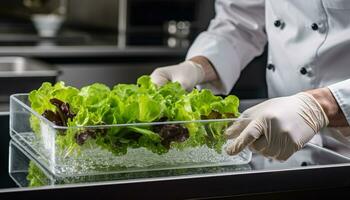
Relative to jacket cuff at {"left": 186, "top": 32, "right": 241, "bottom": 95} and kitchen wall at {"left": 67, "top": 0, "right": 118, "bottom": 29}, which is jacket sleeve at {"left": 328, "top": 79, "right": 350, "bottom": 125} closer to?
jacket cuff at {"left": 186, "top": 32, "right": 241, "bottom": 95}

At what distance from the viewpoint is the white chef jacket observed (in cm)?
190

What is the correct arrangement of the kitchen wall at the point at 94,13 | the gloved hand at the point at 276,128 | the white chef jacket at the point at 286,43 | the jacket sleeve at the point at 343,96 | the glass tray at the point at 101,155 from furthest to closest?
the kitchen wall at the point at 94,13 < the white chef jacket at the point at 286,43 < the jacket sleeve at the point at 343,96 < the gloved hand at the point at 276,128 < the glass tray at the point at 101,155

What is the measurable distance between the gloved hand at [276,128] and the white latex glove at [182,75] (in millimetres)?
445

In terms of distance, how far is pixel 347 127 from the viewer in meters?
1.67

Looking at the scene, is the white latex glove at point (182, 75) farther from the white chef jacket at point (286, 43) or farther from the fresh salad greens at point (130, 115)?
the fresh salad greens at point (130, 115)

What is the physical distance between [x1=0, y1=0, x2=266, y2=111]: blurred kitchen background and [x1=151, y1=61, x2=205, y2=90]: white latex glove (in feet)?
3.82

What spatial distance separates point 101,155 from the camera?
1356 mm

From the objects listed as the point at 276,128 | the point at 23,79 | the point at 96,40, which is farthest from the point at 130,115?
the point at 96,40

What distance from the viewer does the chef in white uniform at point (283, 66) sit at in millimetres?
1484

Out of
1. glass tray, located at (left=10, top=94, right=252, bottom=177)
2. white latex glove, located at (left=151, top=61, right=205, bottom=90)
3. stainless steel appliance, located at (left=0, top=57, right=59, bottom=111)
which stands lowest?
stainless steel appliance, located at (left=0, top=57, right=59, bottom=111)

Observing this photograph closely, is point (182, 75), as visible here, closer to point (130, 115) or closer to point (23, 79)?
point (130, 115)

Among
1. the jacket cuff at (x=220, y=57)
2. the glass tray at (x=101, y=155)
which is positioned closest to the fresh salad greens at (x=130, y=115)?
the glass tray at (x=101, y=155)

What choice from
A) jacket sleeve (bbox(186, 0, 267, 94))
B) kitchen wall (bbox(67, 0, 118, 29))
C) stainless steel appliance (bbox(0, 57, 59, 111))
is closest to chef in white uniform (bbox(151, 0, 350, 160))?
jacket sleeve (bbox(186, 0, 267, 94))

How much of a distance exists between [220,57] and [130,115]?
820 mm
